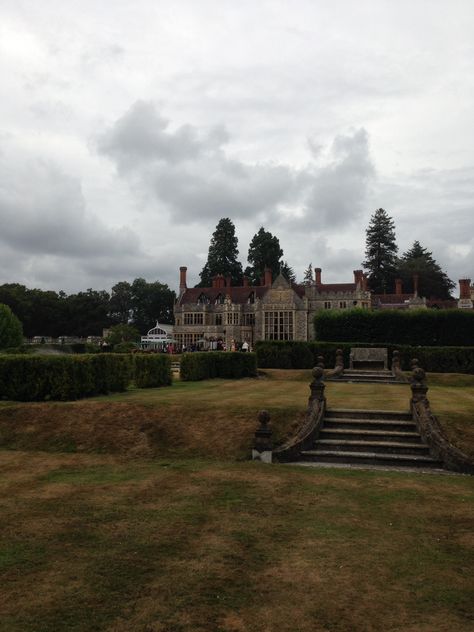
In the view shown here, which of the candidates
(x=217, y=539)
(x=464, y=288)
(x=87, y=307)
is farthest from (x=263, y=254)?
(x=217, y=539)

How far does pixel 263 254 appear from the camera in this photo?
83.1 metres

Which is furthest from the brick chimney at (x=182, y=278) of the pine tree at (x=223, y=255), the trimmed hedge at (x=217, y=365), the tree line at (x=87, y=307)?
the trimmed hedge at (x=217, y=365)

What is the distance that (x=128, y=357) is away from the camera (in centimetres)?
2038

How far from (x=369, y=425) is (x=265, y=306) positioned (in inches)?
1986

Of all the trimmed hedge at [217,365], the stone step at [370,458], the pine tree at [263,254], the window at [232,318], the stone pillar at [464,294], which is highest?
the pine tree at [263,254]

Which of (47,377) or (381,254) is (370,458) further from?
(381,254)

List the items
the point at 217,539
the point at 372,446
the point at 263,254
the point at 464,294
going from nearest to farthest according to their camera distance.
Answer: the point at 217,539, the point at 372,446, the point at 464,294, the point at 263,254

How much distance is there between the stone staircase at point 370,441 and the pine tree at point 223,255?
7263cm

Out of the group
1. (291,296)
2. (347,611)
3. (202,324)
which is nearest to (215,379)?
(347,611)

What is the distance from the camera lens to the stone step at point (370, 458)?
36.3 ft

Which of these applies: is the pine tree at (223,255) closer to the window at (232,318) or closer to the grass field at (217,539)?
the window at (232,318)

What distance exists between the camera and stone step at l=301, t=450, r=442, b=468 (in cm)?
1106

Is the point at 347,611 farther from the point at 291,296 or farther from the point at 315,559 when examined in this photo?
the point at 291,296

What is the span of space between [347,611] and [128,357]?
16.4 meters
